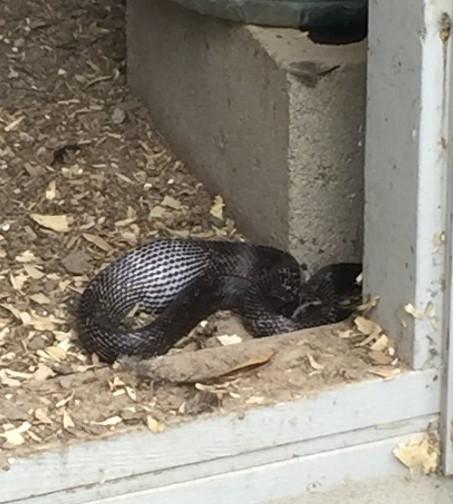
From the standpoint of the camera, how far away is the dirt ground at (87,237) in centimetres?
332

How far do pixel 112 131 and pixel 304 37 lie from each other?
102 cm

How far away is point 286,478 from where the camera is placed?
11.2 ft

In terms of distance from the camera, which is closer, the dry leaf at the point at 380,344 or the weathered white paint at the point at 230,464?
the weathered white paint at the point at 230,464

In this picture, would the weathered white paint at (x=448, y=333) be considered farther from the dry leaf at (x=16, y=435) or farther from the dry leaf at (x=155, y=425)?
the dry leaf at (x=16, y=435)

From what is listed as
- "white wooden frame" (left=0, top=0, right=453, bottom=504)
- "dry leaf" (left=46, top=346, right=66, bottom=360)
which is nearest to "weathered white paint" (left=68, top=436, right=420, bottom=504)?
"white wooden frame" (left=0, top=0, right=453, bottom=504)

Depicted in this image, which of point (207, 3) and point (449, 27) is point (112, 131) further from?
point (449, 27)

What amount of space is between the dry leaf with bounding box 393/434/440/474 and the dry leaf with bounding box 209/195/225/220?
1.10m

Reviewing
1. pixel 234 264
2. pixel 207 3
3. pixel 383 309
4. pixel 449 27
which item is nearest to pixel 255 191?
pixel 234 264

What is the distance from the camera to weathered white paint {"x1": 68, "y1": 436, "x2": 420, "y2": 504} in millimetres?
3314

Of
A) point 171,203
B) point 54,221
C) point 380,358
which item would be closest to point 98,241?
point 54,221

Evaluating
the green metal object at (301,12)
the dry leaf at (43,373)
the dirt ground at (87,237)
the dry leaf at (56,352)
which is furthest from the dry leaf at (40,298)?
the green metal object at (301,12)

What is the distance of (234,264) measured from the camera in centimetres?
409

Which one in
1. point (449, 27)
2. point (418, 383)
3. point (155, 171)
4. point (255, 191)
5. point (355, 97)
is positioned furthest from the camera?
point (155, 171)

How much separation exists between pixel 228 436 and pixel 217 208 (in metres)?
1.20
